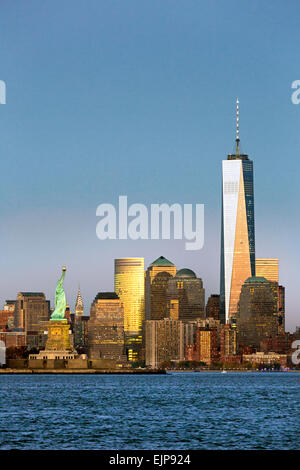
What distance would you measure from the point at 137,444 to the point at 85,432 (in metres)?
8.08

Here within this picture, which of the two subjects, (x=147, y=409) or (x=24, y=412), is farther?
(x=147, y=409)

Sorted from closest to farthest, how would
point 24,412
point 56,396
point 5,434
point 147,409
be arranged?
point 5,434, point 24,412, point 147,409, point 56,396

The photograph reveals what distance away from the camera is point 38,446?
5147cm

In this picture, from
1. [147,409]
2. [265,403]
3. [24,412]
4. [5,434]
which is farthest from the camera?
[265,403]

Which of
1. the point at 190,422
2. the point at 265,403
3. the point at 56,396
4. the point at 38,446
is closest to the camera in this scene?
the point at 38,446

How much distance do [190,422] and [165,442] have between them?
49.0 ft

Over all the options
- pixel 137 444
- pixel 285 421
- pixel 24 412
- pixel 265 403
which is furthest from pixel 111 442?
pixel 265 403

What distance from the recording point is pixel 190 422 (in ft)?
223

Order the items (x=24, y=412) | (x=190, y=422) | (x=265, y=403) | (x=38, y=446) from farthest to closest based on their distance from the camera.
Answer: (x=265, y=403), (x=24, y=412), (x=190, y=422), (x=38, y=446)
